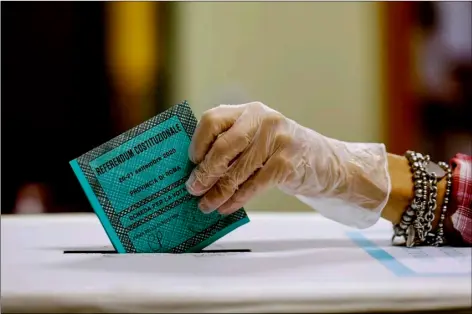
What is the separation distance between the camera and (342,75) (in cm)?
212

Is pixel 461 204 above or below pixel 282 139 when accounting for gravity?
below

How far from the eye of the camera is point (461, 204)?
867 mm

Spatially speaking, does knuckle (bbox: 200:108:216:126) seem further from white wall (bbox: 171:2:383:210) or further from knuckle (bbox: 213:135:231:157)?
white wall (bbox: 171:2:383:210)

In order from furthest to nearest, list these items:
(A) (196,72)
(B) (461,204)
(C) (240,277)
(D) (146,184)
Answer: (A) (196,72) → (B) (461,204) → (D) (146,184) → (C) (240,277)

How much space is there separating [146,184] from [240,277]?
191 millimetres

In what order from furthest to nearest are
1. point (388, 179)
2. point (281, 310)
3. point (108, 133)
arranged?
point (108, 133), point (388, 179), point (281, 310)

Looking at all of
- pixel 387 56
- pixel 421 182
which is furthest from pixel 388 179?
pixel 387 56

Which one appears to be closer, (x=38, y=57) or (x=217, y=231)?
(x=217, y=231)

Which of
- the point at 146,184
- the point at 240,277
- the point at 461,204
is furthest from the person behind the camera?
the point at 461,204

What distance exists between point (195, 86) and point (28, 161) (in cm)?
59

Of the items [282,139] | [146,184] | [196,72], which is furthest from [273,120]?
[196,72]

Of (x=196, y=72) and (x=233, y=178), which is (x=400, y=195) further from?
(x=196, y=72)

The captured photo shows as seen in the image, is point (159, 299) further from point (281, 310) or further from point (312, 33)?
point (312, 33)

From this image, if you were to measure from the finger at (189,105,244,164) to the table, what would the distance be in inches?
4.6
